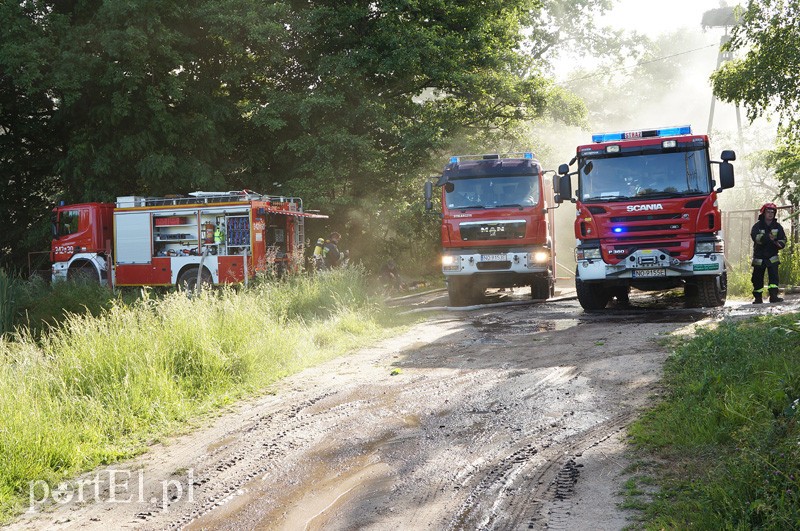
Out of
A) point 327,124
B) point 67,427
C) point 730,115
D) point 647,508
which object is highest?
point 730,115

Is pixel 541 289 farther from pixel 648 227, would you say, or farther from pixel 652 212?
pixel 652 212

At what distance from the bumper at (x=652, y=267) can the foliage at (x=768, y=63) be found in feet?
9.62

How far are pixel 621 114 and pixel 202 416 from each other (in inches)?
2260

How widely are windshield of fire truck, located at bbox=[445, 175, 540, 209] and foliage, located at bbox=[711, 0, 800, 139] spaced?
4172 mm

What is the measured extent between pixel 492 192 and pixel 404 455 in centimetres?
1044

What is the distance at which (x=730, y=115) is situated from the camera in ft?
192

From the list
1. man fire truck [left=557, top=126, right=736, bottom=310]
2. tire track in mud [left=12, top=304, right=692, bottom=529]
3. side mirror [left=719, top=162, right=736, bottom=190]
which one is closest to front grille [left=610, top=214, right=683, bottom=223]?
man fire truck [left=557, top=126, right=736, bottom=310]

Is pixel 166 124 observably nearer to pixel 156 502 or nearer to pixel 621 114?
pixel 156 502

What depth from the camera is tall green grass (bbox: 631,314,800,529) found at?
12.3ft

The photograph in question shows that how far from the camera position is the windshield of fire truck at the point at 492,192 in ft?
49.7

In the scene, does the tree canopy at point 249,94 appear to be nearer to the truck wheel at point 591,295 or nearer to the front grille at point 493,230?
the front grille at point 493,230

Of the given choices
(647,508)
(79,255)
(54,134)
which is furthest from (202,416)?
(54,134)

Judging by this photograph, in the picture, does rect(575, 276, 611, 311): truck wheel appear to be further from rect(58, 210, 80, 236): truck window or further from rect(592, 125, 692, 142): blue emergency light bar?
rect(58, 210, 80, 236): truck window

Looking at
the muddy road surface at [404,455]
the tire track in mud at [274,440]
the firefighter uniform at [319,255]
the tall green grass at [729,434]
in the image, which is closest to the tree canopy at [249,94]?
the firefighter uniform at [319,255]
